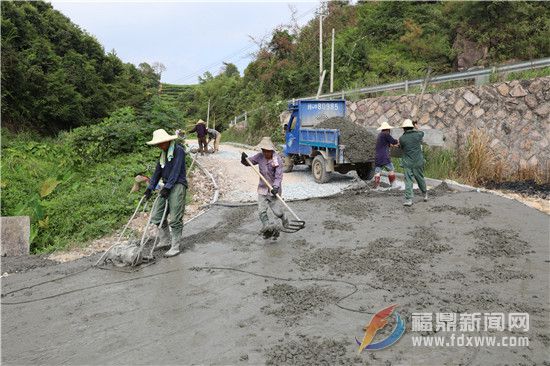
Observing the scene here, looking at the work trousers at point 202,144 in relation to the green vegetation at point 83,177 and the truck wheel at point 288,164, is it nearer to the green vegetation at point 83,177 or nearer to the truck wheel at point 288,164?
the green vegetation at point 83,177

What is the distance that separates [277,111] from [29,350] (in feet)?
73.7

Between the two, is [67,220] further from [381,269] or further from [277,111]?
[277,111]

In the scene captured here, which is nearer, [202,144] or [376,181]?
[376,181]

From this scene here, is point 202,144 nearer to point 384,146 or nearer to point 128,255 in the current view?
point 384,146

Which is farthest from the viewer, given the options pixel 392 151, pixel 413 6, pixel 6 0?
pixel 413 6

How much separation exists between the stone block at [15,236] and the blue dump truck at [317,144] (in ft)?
24.0

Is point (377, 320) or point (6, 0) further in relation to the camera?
point (6, 0)

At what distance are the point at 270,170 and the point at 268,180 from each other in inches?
7.0

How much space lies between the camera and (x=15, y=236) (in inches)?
323

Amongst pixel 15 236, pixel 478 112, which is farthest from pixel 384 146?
pixel 15 236

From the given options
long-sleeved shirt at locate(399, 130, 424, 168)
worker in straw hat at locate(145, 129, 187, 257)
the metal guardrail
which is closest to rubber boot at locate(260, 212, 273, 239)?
worker in straw hat at locate(145, 129, 187, 257)

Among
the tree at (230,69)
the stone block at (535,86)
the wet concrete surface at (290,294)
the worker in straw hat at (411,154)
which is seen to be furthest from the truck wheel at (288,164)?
the tree at (230,69)

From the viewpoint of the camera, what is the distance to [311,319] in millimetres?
4383

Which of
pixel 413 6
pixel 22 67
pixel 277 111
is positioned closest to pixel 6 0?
pixel 22 67
